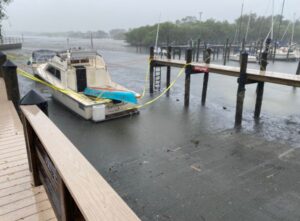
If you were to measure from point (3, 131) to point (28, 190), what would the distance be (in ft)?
7.68

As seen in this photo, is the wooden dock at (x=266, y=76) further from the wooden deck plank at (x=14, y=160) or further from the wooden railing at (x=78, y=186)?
the wooden railing at (x=78, y=186)

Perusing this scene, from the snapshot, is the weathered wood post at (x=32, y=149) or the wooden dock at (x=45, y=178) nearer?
the wooden dock at (x=45, y=178)

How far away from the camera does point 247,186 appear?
19.9ft

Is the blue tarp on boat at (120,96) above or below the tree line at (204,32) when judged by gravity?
below

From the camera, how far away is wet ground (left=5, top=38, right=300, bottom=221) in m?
5.38

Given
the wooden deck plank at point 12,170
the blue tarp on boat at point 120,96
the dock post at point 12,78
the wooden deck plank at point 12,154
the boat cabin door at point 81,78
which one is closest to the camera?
the wooden deck plank at point 12,170

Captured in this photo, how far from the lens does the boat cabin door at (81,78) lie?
11.8 metres

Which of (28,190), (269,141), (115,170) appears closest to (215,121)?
(269,141)

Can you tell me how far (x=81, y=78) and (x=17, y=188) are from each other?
9.22 meters

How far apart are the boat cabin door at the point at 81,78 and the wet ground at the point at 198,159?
4.47 ft

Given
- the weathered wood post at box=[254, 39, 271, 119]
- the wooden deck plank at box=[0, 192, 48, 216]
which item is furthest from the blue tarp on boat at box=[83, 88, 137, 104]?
the wooden deck plank at box=[0, 192, 48, 216]

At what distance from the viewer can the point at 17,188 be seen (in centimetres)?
317

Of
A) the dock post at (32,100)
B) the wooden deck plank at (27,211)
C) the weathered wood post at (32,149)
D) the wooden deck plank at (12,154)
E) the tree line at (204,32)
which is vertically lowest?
the wooden deck plank at (27,211)

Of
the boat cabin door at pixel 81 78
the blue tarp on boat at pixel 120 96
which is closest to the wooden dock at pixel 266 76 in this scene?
the blue tarp on boat at pixel 120 96
